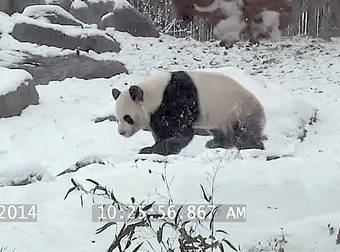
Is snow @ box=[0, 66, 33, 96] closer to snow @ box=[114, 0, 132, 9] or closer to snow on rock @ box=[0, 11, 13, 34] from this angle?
snow on rock @ box=[0, 11, 13, 34]

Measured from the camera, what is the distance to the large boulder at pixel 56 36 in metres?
13.5

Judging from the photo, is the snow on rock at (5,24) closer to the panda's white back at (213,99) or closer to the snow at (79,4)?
the snow at (79,4)

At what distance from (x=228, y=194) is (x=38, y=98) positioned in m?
6.66

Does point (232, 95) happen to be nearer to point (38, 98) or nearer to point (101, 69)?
point (38, 98)

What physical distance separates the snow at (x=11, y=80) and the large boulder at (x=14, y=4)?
6475mm

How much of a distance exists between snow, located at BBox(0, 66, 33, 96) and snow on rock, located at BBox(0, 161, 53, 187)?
4496 mm

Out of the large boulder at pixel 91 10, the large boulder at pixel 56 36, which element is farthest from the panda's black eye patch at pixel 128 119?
the large boulder at pixel 91 10

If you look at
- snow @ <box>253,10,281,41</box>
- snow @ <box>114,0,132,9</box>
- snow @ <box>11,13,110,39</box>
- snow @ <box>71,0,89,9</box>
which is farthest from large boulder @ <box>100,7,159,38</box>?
snow @ <box>253,10,281,41</box>

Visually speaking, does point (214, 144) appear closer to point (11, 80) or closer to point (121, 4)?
point (11, 80)

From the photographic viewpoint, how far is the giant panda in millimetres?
6277

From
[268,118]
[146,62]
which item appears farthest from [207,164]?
[146,62]

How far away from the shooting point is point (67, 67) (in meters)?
12.1

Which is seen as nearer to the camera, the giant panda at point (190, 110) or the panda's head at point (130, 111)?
the giant panda at point (190, 110)

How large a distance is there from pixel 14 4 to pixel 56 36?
144 inches
